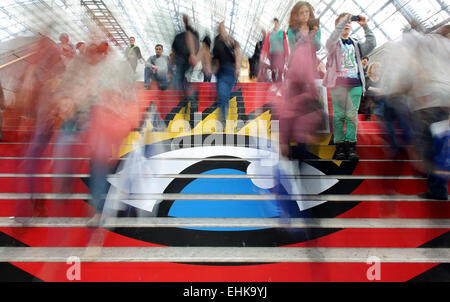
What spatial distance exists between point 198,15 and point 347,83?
801 inches

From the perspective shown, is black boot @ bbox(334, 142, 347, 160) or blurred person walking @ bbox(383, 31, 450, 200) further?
black boot @ bbox(334, 142, 347, 160)

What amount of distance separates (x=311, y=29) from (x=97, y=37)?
1.74 m

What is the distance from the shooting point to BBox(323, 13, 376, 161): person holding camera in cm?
271

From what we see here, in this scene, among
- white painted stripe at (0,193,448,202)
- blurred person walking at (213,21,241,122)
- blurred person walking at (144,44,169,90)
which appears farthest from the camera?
blurred person walking at (144,44,169,90)

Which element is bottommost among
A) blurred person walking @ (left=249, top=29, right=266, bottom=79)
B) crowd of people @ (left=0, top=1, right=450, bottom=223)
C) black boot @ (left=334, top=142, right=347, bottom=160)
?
black boot @ (left=334, top=142, right=347, bottom=160)

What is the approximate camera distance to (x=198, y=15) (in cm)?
1973

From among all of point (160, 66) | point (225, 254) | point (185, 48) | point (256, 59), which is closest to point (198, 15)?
point (256, 59)

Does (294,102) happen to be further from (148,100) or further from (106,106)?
(148,100)

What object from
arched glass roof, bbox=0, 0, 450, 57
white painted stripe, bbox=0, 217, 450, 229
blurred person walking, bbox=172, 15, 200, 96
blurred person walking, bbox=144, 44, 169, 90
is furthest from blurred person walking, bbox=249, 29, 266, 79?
white painted stripe, bbox=0, 217, 450, 229

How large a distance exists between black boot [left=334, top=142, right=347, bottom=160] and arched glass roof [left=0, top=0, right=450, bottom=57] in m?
1.25

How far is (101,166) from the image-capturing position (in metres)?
1.78

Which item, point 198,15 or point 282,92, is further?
point 198,15

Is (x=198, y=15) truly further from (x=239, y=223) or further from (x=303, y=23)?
(x=239, y=223)

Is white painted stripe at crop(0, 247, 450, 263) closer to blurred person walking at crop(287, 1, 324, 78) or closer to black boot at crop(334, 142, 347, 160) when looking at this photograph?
black boot at crop(334, 142, 347, 160)
